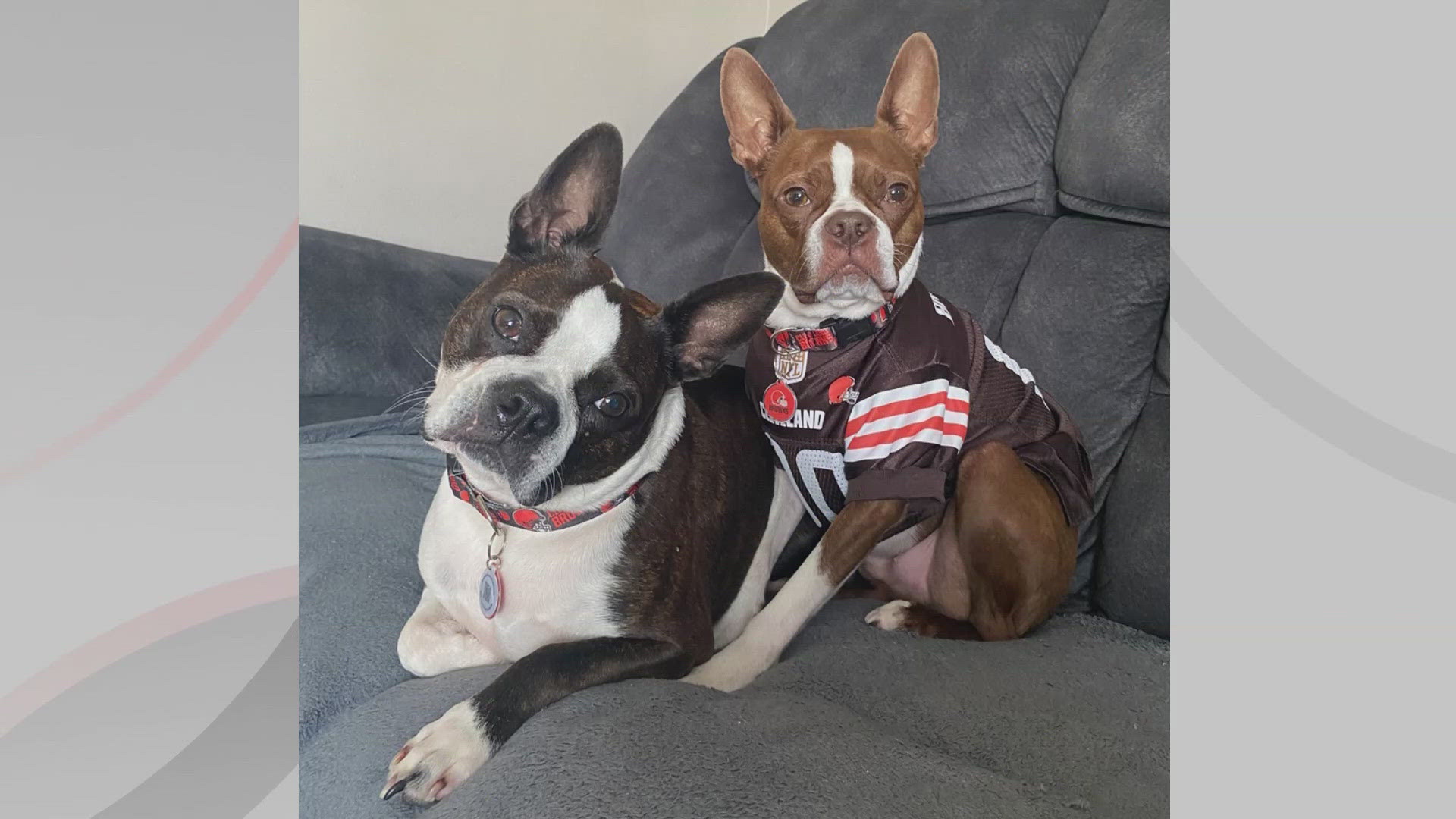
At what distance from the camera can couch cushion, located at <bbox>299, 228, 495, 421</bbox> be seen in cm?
276

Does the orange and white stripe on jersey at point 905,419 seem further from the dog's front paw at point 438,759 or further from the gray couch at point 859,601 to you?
the dog's front paw at point 438,759

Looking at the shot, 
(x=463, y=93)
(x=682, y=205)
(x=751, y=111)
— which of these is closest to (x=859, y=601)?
(x=751, y=111)

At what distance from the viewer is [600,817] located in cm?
98

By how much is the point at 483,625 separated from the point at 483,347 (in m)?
0.45

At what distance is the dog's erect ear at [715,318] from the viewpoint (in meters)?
1.54

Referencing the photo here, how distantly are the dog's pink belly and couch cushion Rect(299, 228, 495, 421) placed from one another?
4.78 feet

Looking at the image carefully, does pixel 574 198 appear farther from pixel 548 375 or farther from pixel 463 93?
pixel 463 93

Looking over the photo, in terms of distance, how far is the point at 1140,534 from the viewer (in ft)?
6.40

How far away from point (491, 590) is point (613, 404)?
1.15 feet
